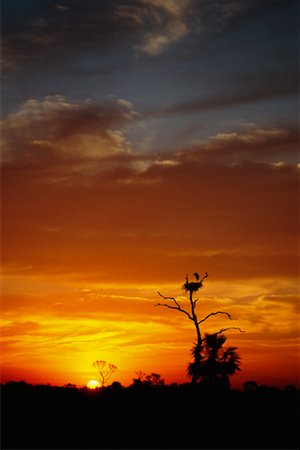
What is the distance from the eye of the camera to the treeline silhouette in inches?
1204

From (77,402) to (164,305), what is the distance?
46.7 feet

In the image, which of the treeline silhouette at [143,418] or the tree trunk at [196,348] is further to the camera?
the tree trunk at [196,348]

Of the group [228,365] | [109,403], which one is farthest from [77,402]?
Result: [228,365]

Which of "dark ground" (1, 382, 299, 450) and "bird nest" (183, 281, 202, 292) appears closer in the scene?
"dark ground" (1, 382, 299, 450)

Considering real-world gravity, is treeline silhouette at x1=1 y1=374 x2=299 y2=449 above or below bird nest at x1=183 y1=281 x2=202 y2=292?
below

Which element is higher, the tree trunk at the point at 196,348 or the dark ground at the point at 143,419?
the tree trunk at the point at 196,348

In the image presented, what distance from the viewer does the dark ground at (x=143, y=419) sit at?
100ft

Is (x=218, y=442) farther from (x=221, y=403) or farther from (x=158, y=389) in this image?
(x=158, y=389)

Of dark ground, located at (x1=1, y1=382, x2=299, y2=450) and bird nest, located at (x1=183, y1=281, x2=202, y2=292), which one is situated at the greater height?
bird nest, located at (x1=183, y1=281, x2=202, y2=292)

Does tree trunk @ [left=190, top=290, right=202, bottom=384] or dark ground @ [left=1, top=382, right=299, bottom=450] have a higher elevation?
tree trunk @ [left=190, top=290, right=202, bottom=384]

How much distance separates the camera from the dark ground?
30547 mm

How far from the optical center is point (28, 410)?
34.7 metres

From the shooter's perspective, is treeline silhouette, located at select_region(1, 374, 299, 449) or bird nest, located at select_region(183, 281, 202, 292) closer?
treeline silhouette, located at select_region(1, 374, 299, 449)

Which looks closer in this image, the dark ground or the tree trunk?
the dark ground
